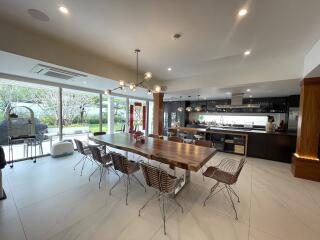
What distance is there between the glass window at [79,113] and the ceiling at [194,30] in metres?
2.55

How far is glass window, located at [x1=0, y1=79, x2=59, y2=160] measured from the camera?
4.03 meters

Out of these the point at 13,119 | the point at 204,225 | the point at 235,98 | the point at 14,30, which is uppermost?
the point at 14,30

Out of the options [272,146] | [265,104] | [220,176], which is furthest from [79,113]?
[265,104]

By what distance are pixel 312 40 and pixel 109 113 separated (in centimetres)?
663

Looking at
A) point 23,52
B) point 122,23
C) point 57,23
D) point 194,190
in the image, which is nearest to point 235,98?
point 194,190

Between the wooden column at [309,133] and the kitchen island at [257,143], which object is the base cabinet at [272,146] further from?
the wooden column at [309,133]

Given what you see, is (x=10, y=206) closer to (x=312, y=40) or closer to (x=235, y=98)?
(x=312, y=40)

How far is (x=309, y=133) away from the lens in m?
3.39

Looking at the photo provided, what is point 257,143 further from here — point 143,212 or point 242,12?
point 143,212

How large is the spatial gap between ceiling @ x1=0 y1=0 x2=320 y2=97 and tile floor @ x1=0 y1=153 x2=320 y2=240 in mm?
2812

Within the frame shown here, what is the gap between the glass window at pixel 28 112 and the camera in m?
4.03

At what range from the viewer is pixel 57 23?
2.40 metres

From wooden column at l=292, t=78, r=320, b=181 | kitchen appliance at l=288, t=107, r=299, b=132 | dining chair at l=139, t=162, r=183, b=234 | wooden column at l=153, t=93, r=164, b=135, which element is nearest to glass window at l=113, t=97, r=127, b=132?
wooden column at l=153, t=93, r=164, b=135

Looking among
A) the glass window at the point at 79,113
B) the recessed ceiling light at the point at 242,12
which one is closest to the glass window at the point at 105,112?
the glass window at the point at 79,113
